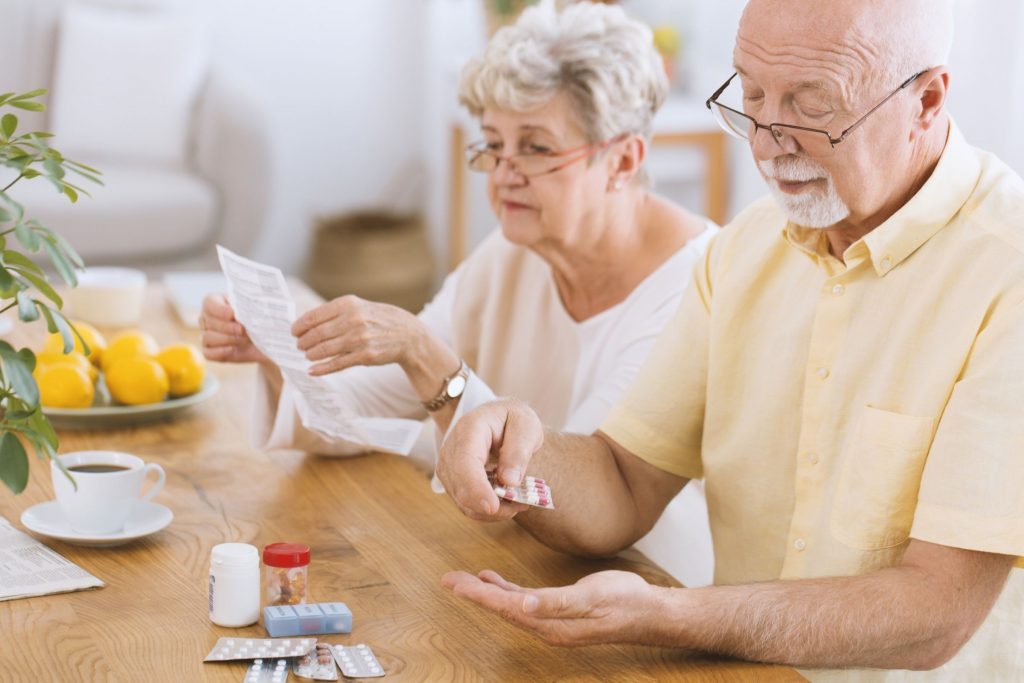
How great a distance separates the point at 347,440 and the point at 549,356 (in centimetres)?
53

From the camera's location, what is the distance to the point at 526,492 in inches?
52.7

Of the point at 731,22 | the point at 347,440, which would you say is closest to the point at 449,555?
the point at 347,440

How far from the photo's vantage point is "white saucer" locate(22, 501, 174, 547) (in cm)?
140

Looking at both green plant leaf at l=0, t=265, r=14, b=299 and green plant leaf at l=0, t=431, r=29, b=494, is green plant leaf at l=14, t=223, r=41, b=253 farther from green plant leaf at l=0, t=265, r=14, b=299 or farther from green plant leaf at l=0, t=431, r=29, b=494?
green plant leaf at l=0, t=431, r=29, b=494

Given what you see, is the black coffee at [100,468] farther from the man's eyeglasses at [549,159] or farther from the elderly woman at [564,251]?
the man's eyeglasses at [549,159]

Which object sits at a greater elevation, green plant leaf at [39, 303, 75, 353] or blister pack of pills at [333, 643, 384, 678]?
green plant leaf at [39, 303, 75, 353]

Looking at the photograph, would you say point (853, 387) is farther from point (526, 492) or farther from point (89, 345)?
point (89, 345)

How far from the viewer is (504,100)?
1993mm

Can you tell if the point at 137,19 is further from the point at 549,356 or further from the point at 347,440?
the point at 347,440

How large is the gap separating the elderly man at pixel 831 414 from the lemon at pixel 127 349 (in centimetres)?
71

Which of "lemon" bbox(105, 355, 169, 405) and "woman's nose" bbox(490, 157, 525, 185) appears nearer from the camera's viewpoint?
"lemon" bbox(105, 355, 169, 405)

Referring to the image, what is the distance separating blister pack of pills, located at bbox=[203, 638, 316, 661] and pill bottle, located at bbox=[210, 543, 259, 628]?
0.04 m

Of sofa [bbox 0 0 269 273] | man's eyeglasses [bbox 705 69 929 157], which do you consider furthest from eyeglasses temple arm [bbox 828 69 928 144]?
sofa [bbox 0 0 269 273]

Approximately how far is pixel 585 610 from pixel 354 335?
577mm
